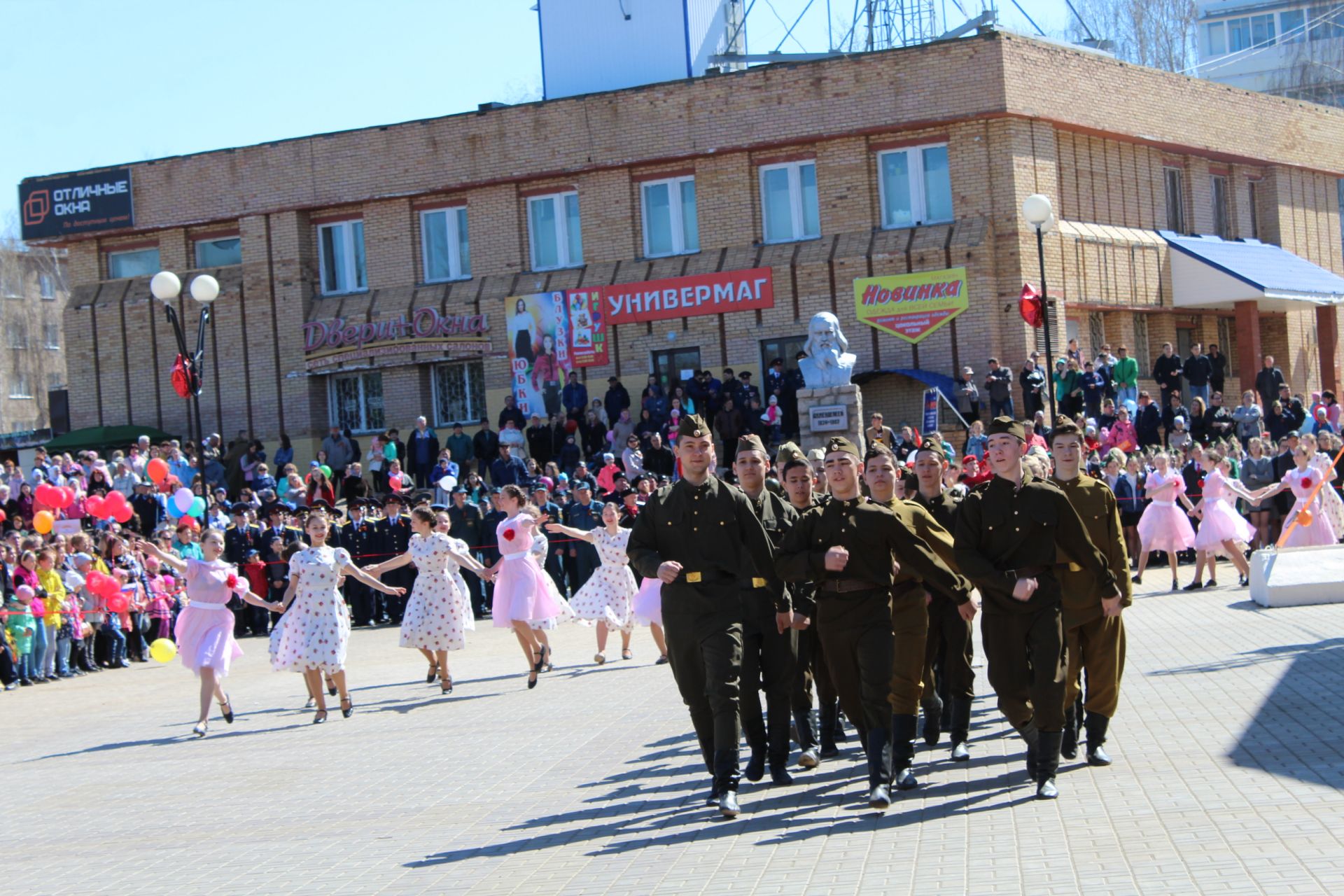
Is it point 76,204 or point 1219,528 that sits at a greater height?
point 76,204

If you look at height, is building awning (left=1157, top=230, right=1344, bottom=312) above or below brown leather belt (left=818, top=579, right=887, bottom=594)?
above

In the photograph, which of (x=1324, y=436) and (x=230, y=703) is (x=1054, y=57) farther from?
(x=230, y=703)

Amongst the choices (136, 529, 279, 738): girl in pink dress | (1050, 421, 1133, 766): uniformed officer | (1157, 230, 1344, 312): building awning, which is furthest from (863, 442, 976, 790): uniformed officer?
(1157, 230, 1344, 312): building awning

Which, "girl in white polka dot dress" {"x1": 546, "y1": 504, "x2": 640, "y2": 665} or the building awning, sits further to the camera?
the building awning

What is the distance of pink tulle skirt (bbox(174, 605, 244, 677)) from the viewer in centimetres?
1440

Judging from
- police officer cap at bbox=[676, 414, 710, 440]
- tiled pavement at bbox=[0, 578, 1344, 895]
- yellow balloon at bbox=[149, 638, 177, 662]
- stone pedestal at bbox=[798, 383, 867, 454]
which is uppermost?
stone pedestal at bbox=[798, 383, 867, 454]

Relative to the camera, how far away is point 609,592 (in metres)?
17.2

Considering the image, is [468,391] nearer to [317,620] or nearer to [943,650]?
[317,620]

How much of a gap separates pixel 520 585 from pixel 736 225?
59.0 feet

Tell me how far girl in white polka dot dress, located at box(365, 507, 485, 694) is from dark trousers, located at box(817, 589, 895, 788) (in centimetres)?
733

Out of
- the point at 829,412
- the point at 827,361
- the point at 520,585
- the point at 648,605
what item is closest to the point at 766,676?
the point at 648,605

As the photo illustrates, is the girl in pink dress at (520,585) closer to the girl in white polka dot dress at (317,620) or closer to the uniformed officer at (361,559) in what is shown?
the girl in white polka dot dress at (317,620)

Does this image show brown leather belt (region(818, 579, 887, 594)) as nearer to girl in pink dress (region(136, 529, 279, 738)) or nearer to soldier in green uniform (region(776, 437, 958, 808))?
soldier in green uniform (region(776, 437, 958, 808))

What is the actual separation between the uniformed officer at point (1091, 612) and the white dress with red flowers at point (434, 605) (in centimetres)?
742
